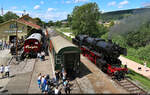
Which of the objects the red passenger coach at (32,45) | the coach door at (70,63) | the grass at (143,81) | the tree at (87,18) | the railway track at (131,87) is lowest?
the grass at (143,81)

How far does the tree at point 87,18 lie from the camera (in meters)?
43.3

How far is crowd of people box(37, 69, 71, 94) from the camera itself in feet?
35.6

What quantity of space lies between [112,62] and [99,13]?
33.5 m

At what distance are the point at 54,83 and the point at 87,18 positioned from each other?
34021 millimetres

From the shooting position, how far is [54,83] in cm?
1255

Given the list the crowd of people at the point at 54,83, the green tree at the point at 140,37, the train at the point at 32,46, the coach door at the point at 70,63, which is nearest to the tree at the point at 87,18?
the green tree at the point at 140,37

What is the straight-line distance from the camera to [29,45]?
21.8m

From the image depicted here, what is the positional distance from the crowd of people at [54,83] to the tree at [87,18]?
3150 cm

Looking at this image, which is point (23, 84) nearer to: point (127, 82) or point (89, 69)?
point (89, 69)

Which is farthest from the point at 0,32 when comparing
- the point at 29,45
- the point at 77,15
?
the point at 77,15

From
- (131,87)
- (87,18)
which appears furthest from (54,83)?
(87,18)

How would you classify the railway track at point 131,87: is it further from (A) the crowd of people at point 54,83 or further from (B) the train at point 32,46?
(B) the train at point 32,46

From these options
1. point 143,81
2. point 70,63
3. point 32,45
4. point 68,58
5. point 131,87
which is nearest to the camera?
point 131,87

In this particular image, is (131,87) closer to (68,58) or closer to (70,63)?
(70,63)
